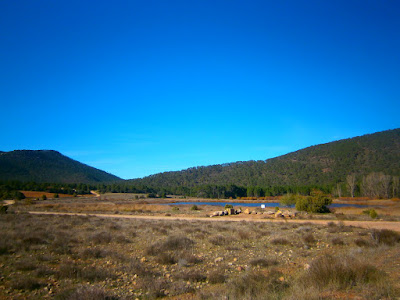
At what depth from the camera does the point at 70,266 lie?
8.78 meters

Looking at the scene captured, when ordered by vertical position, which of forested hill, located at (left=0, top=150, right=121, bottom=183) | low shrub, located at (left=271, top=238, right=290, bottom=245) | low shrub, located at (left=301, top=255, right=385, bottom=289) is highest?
forested hill, located at (left=0, top=150, right=121, bottom=183)

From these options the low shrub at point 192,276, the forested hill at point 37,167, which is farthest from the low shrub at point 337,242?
the forested hill at point 37,167

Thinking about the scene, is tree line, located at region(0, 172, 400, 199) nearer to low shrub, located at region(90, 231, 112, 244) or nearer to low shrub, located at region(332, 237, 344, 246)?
low shrub, located at region(332, 237, 344, 246)

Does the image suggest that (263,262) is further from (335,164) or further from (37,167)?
(335,164)

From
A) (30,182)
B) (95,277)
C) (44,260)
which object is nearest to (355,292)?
(95,277)

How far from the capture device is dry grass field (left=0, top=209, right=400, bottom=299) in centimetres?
613

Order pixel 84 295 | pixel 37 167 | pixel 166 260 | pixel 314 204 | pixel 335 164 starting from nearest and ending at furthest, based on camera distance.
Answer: pixel 84 295 < pixel 166 260 < pixel 314 204 < pixel 37 167 < pixel 335 164

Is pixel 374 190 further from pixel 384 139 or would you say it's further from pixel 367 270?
pixel 367 270

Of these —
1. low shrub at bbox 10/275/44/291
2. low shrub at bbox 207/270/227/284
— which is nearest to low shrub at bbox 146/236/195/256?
low shrub at bbox 207/270/227/284

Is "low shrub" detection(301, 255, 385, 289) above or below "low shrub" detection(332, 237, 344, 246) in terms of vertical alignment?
above

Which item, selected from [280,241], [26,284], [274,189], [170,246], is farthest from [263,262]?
[274,189]

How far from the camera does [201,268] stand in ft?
30.0

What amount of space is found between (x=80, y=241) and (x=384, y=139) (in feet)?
498

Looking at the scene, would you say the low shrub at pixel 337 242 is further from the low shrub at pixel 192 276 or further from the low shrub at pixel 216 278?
the low shrub at pixel 192 276
